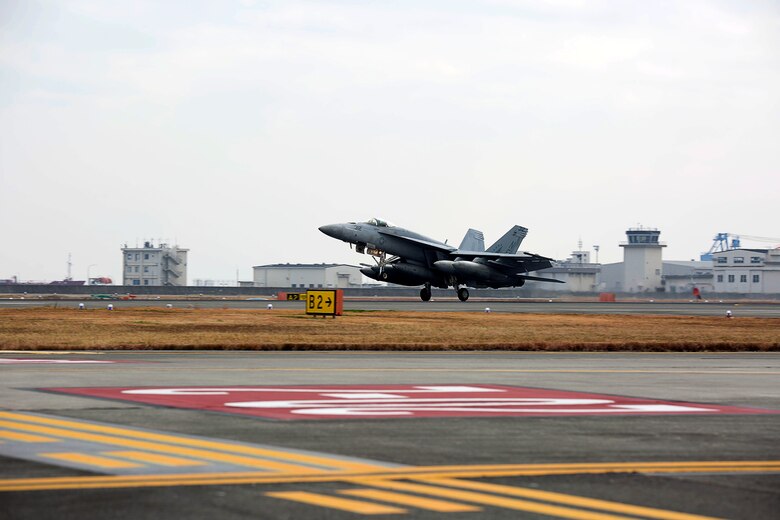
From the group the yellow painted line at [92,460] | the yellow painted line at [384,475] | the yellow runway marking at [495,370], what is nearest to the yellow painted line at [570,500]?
the yellow painted line at [384,475]

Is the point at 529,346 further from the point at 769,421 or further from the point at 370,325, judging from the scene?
the point at 769,421

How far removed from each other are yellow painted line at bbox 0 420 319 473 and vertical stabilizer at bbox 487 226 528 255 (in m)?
59.9

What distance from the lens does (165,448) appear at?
32.3 feet

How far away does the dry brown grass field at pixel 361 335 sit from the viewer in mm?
28703

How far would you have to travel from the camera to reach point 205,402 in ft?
46.1

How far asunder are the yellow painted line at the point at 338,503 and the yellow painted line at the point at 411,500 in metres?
0.19

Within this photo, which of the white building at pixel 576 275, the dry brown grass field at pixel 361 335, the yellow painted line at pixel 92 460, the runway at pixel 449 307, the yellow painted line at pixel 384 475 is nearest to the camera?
the yellow painted line at pixel 384 475

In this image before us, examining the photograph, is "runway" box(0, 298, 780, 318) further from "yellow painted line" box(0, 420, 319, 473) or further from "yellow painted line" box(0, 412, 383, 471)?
"yellow painted line" box(0, 420, 319, 473)

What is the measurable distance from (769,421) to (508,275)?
54072 mm

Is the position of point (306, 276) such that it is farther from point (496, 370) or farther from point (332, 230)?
point (496, 370)

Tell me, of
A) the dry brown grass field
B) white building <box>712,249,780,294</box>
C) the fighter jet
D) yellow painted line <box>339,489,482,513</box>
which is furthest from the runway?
white building <box>712,249,780,294</box>


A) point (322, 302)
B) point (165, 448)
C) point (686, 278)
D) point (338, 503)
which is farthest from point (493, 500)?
point (686, 278)

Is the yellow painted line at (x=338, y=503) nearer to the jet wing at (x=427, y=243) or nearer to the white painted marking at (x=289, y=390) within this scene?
the white painted marking at (x=289, y=390)

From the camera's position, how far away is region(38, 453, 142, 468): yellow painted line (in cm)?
888
